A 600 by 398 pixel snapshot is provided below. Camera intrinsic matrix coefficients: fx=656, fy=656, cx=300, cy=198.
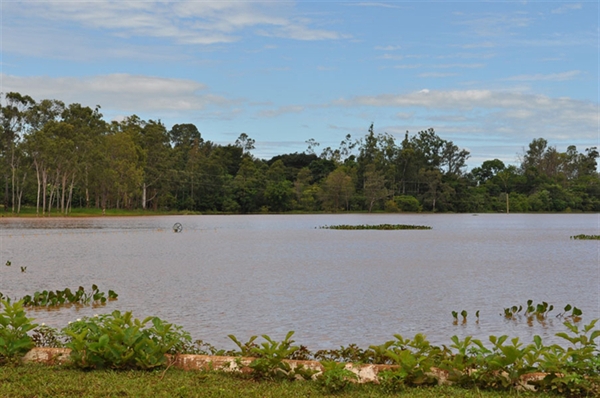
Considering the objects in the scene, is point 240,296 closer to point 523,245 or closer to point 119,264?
point 119,264

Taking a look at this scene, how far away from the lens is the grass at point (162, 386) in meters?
6.33

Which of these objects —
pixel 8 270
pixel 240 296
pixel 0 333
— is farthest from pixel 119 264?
pixel 0 333

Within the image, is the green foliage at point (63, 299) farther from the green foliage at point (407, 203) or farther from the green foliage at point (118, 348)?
the green foliage at point (407, 203)

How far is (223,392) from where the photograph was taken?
250 inches

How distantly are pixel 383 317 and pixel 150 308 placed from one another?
5.24 meters

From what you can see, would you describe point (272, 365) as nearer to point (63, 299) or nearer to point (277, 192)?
point (63, 299)

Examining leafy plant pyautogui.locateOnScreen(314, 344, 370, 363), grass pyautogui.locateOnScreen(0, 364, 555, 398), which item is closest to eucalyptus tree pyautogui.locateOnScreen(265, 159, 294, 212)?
leafy plant pyautogui.locateOnScreen(314, 344, 370, 363)

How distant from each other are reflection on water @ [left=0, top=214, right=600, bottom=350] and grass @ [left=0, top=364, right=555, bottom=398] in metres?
3.90

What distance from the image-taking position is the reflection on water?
41.7 feet

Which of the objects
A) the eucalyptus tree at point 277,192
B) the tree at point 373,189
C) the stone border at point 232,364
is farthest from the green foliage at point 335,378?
the tree at point 373,189

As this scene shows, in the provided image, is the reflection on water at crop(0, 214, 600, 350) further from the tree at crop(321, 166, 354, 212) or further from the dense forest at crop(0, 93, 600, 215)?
the tree at crop(321, 166, 354, 212)

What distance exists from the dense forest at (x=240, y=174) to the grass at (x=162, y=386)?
68.4 meters

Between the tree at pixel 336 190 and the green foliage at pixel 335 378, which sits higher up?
the tree at pixel 336 190

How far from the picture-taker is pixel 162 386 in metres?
6.57
